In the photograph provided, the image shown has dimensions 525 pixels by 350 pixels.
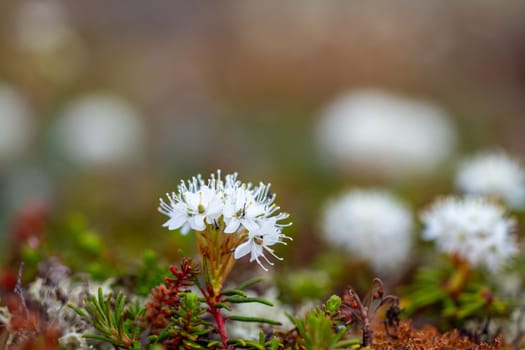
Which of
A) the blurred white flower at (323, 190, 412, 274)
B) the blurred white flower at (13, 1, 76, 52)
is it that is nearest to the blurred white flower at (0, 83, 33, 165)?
the blurred white flower at (13, 1, 76, 52)

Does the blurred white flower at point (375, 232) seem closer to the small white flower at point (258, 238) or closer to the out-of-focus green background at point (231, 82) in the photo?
the out-of-focus green background at point (231, 82)

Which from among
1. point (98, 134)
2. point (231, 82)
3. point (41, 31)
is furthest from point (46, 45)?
point (231, 82)

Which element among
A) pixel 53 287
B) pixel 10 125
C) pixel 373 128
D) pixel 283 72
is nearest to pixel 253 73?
pixel 283 72

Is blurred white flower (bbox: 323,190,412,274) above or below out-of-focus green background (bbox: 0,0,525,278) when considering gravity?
below

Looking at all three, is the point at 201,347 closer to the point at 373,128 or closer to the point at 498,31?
the point at 373,128

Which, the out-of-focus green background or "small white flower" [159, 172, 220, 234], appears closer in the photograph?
"small white flower" [159, 172, 220, 234]

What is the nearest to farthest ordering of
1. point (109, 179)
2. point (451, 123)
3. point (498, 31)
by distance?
point (109, 179), point (451, 123), point (498, 31)

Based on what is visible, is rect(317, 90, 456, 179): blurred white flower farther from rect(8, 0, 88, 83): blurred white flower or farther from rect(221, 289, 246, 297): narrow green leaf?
rect(221, 289, 246, 297): narrow green leaf
